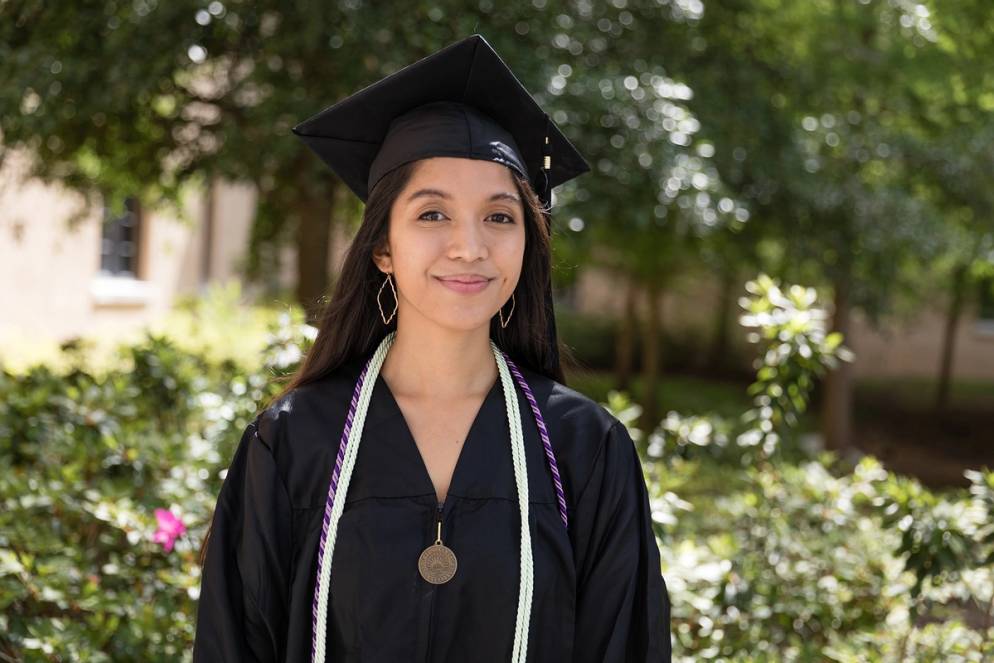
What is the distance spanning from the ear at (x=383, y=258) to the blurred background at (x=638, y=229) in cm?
34

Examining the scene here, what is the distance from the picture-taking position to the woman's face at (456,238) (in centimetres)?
181

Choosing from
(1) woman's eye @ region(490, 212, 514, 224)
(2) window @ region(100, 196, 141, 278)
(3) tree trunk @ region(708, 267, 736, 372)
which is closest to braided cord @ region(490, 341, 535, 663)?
(1) woman's eye @ region(490, 212, 514, 224)

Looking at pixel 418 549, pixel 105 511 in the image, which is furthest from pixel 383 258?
pixel 105 511

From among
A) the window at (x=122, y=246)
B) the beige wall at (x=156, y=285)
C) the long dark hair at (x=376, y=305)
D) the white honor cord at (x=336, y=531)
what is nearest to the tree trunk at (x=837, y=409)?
the beige wall at (x=156, y=285)

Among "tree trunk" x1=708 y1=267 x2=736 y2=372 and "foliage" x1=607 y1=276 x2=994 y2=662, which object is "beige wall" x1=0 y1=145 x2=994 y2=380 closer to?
"tree trunk" x1=708 y1=267 x2=736 y2=372

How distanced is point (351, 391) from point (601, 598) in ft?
1.91

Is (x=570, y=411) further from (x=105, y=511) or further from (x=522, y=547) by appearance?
(x=105, y=511)

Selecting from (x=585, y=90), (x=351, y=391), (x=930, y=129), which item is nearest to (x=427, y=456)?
(x=351, y=391)

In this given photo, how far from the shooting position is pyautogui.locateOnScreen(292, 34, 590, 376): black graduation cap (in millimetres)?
1853

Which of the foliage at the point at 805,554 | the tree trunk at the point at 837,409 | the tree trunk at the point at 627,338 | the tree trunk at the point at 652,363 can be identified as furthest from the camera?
the tree trunk at the point at 627,338

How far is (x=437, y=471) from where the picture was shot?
6.01 ft

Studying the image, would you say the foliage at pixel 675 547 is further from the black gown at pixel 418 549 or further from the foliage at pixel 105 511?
the black gown at pixel 418 549

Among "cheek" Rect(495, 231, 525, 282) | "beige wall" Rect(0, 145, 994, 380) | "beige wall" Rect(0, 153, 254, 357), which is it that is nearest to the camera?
"cheek" Rect(495, 231, 525, 282)

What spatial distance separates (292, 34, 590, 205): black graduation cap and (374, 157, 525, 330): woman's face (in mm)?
42
